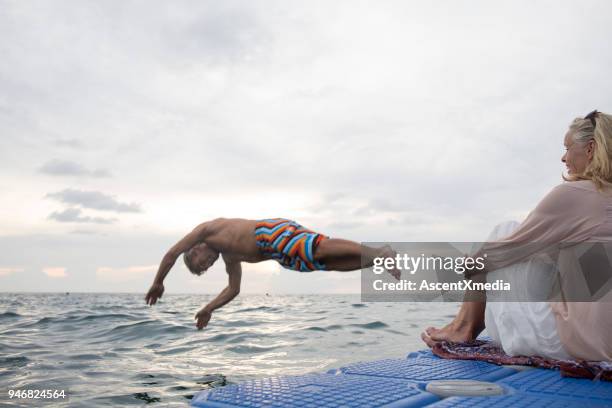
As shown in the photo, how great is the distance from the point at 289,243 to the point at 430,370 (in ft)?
5.71

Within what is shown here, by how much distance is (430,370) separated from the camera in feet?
11.4

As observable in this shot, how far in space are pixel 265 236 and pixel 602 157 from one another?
9.60 ft

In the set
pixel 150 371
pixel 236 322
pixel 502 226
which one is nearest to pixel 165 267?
pixel 150 371

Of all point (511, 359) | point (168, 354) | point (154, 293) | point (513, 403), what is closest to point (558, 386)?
point (513, 403)

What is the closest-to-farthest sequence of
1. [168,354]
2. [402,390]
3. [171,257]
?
[402,390]
[171,257]
[168,354]

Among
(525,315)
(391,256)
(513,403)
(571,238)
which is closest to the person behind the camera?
(513,403)

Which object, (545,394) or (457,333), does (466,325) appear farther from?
(545,394)

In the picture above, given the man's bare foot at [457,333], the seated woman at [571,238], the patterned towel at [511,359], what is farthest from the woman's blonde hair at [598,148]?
the man's bare foot at [457,333]

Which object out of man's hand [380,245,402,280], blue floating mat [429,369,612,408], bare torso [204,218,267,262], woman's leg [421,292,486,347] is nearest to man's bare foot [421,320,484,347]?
woman's leg [421,292,486,347]

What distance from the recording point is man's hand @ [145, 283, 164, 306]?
4.71 m

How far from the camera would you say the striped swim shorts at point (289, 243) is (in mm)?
4520

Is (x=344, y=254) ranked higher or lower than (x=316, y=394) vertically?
higher

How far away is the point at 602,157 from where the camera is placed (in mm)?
3203

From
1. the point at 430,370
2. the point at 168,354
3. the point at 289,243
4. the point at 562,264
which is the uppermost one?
the point at 289,243
